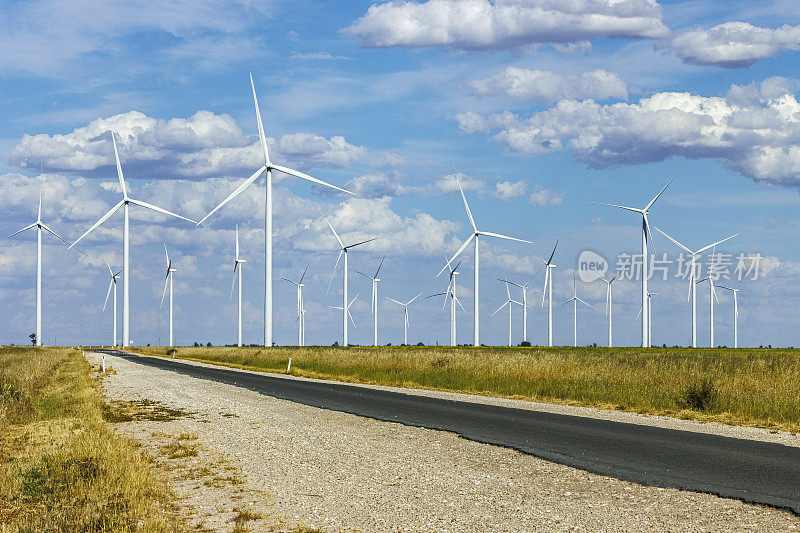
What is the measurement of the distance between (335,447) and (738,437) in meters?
8.94

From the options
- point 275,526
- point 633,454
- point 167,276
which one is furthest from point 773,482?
point 167,276

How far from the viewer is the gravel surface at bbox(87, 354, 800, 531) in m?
9.87

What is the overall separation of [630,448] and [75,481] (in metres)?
10.3

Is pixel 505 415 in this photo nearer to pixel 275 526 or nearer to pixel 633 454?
pixel 633 454

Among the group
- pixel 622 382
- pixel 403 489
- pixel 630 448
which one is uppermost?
pixel 403 489

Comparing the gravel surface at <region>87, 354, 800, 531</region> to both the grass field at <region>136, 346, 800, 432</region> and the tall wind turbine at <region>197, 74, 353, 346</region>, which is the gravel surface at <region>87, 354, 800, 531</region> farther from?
the tall wind turbine at <region>197, 74, 353, 346</region>

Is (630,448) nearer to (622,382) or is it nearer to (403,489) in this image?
(403,489)

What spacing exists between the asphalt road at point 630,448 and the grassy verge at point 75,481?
23.6 ft

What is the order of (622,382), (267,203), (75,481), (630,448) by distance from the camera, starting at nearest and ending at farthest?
1. (75,481)
2. (630,448)
3. (622,382)
4. (267,203)

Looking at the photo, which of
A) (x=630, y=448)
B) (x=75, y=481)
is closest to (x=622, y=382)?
(x=630, y=448)

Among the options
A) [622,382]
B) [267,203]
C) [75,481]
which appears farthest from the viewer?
[267,203]

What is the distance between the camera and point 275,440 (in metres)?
17.6

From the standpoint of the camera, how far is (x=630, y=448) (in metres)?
15.6

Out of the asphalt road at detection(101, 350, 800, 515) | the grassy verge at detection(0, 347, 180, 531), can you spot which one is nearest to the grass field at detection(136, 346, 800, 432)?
the asphalt road at detection(101, 350, 800, 515)
